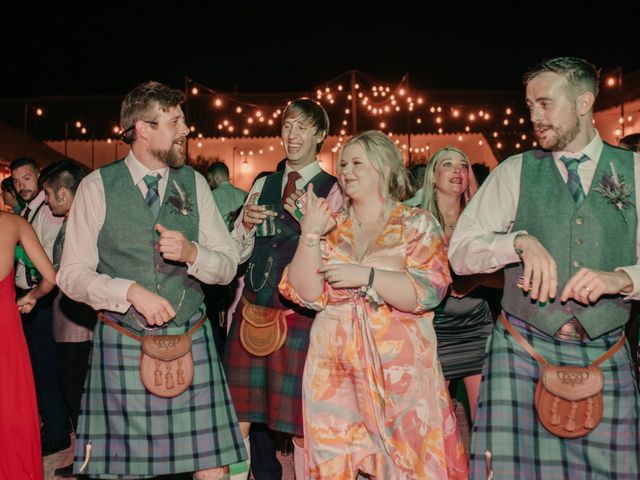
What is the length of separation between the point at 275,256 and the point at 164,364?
1.11 meters

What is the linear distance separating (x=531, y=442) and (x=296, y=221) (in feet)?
6.06

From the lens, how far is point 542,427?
296 cm

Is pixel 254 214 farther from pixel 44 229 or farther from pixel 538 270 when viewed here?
pixel 44 229

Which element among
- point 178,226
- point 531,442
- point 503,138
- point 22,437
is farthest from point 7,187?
point 503,138

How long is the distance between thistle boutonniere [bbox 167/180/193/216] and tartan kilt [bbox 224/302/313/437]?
3.34 ft

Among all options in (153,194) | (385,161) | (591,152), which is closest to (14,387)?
(153,194)

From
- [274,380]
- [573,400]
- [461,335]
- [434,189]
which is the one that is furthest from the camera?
[434,189]

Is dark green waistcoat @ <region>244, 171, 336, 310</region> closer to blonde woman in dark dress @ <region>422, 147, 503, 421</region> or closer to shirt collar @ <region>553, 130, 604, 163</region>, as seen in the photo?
blonde woman in dark dress @ <region>422, 147, 503, 421</region>

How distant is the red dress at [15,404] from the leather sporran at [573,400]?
8.45 feet

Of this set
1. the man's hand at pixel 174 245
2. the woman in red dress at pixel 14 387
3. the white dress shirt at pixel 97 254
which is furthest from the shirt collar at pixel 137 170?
the woman in red dress at pixel 14 387

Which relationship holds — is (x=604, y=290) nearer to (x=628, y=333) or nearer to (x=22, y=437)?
(x=628, y=333)

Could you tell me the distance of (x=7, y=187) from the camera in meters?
8.27

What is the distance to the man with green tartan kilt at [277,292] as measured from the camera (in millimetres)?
4152

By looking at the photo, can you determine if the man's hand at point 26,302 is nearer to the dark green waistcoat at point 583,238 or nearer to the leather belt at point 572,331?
the dark green waistcoat at point 583,238
